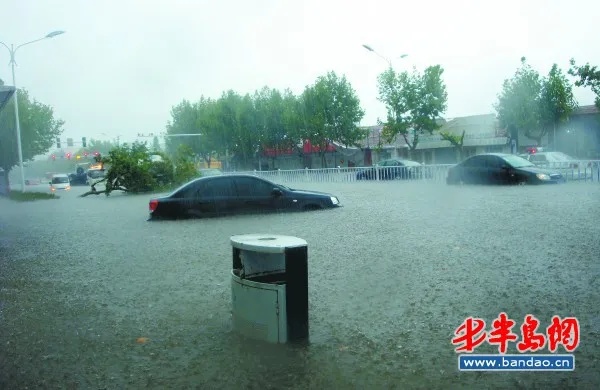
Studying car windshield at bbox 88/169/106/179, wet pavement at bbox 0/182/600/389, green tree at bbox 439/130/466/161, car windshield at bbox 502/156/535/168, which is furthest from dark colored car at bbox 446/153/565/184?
green tree at bbox 439/130/466/161

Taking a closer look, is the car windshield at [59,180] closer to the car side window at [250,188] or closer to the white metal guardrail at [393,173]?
the white metal guardrail at [393,173]

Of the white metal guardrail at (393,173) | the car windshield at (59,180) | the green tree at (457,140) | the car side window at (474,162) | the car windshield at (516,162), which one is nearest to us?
the car windshield at (516,162)

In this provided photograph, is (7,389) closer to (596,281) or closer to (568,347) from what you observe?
(568,347)

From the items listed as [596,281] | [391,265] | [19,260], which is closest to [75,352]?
[391,265]

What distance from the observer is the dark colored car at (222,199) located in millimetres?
14828

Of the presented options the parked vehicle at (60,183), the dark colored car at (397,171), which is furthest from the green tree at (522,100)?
the parked vehicle at (60,183)

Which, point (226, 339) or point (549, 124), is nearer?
point (226, 339)

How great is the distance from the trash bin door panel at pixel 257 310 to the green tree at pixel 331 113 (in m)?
43.2

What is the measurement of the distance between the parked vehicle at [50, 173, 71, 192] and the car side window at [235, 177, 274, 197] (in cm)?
3352

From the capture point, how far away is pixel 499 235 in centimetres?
1043

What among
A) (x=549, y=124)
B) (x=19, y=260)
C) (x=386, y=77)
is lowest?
(x=19, y=260)

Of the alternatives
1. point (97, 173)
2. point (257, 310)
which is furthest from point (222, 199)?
point (97, 173)

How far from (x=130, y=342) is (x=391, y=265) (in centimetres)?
412

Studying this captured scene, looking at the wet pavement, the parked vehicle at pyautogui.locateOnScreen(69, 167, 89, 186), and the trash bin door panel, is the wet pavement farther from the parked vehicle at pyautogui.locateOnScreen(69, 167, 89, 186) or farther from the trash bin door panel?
the parked vehicle at pyautogui.locateOnScreen(69, 167, 89, 186)
